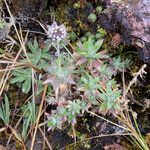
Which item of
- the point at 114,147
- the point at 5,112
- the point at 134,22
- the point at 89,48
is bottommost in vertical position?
the point at 5,112

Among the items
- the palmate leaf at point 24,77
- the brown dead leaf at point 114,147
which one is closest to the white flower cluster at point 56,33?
the palmate leaf at point 24,77

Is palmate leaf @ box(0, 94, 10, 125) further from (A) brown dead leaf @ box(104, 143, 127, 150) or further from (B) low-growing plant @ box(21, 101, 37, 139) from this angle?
(A) brown dead leaf @ box(104, 143, 127, 150)

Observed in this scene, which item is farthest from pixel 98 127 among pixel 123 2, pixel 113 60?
pixel 123 2

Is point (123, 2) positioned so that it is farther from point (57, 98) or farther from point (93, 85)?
point (57, 98)

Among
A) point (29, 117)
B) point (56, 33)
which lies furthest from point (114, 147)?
point (56, 33)

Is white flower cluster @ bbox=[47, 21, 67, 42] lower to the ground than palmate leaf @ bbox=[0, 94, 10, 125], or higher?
higher

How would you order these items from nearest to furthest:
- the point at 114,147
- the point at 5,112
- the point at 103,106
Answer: the point at 103,106 → the point at 114,147 → the point at 5,112

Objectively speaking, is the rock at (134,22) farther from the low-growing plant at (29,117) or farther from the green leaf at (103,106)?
the low-growing plant at (29,117)

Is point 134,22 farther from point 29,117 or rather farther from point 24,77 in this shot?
point 29,117

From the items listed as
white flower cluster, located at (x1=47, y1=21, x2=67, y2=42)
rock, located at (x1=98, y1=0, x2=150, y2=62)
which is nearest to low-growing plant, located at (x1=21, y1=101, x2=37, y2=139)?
white flower cluster, located at (x1=47, y1=21, x2=67, y2=42)

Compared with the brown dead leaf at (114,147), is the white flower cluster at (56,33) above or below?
above

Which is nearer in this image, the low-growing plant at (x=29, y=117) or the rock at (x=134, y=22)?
the rock at (x=134, y=22)
